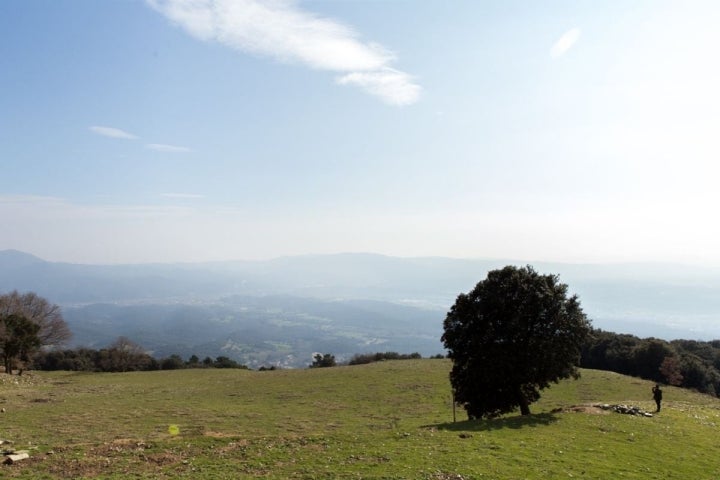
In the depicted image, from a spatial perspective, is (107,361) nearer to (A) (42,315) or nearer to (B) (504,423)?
(A) (42,315)

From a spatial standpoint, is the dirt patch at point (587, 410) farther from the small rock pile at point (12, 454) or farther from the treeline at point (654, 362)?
the treeline at point (654, 362)

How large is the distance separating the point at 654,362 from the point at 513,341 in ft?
172

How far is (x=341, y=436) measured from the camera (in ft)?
80.8

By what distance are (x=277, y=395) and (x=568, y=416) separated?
3172 cm

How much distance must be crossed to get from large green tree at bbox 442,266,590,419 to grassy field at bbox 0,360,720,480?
2.41m

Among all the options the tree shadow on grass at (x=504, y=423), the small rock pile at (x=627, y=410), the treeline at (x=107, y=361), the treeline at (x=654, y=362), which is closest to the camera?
the tree shadow on grass at (x=504, y=423)

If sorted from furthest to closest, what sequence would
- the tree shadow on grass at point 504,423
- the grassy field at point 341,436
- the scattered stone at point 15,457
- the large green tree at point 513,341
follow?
1. the large green tree at point 513,341
2. the tree shadow on grass at point 504,423
3. the scattered stone at point 15,457
4. the grassy field at point 341,436

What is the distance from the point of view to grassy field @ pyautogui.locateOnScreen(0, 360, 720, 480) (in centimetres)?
1834

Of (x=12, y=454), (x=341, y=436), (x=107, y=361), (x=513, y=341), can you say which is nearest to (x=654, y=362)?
(x=513, y=341)

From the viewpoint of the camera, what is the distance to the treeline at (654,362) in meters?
63.7

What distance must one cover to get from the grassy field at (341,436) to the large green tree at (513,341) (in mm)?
2409

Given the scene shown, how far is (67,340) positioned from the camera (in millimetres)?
80812

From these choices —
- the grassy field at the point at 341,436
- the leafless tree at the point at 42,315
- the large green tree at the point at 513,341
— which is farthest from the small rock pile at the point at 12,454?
the leafless tree at the point at 42,315

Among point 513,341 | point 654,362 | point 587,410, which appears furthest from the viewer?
point 654,362
